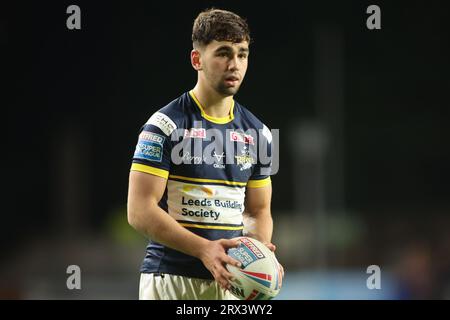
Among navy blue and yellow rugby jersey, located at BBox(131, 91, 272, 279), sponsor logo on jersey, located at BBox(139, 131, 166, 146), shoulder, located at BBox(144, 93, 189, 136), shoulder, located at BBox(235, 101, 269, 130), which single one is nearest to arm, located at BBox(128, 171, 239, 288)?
navy blue and yellow rugby jersey, located at BBox(131, 91, 272, 279)

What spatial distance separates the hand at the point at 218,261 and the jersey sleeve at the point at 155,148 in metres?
0.55

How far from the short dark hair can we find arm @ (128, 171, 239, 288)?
968 millimetres

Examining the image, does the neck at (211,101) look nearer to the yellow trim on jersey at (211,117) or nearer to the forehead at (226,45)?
the yellow trim on jersey at (211,117)

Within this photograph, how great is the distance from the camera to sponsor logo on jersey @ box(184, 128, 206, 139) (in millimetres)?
5352

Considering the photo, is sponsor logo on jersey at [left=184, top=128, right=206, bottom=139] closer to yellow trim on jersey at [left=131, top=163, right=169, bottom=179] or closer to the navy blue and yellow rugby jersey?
the navy blue and yellow rugby jersey

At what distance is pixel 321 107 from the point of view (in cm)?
2492

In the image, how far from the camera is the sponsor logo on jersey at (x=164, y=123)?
529 cm

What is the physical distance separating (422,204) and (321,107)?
4.76 m

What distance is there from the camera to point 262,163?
18.8 feet

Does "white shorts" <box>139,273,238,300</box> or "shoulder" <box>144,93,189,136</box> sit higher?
"shoulder" <box>144,93,189,136</box>

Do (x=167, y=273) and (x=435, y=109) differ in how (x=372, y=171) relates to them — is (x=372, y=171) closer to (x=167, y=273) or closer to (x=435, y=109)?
(x=435, y=109)

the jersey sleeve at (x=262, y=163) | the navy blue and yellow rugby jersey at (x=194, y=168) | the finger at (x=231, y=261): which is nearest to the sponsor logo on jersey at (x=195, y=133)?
the navy blue and yellow rugby jersey at (x=194, y=168)

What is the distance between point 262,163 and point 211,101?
582mm

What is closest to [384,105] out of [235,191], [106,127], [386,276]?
[106,127]
